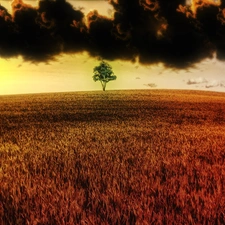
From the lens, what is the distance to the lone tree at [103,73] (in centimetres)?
6500

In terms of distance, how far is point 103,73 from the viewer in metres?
64.9

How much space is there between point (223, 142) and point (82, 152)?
165 inches

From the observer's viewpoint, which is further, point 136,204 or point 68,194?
point 68,194

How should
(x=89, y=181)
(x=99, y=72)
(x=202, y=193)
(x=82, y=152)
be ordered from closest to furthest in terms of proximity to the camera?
1. (x=202, y=193)
2. (x=89, y=181)
3. (x=82, y=152)
4. (x=99, y=72)

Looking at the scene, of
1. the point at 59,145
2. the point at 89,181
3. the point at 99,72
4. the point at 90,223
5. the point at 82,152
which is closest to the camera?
the point at 90,223

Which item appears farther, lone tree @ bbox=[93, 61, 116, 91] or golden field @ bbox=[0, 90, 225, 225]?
lone tree @ bbox=[93, 61, 116, 91]

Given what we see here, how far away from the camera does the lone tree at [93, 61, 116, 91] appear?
65.0 meters

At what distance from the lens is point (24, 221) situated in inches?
159

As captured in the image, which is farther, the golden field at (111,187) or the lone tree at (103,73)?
the lone tree at (103,73)

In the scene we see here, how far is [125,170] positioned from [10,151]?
3.38m

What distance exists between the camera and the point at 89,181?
5359 mm

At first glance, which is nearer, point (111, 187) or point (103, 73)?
point (111, 187)

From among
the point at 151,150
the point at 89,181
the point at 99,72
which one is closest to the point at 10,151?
the point at 151,150

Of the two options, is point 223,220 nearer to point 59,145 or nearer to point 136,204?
point 136,204
